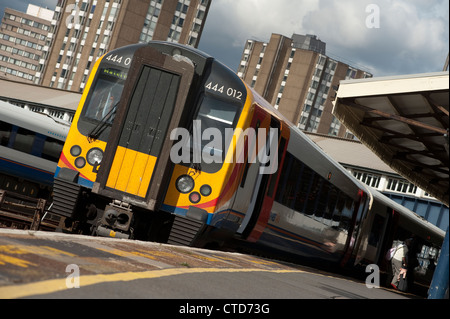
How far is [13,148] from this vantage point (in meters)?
24.8

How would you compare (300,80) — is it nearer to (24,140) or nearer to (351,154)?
(351,154)

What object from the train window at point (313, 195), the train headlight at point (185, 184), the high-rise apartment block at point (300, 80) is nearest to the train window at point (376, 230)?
the train window at point (313, 195)

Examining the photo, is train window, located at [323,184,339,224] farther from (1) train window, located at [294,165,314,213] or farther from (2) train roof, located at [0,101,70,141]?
(2) train roof, located at [0,101,70,141]

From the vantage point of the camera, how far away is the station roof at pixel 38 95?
5553 centimetres

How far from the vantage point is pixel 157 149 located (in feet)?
36.1

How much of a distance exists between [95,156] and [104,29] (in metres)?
90.3

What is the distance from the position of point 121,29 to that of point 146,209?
282 feet

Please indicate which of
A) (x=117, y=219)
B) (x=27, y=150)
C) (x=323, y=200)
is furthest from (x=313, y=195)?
(x=27, y=150)

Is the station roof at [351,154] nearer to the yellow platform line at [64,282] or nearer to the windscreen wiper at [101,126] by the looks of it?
the windscreen wiper at [101,126]

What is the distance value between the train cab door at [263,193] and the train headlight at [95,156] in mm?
2873

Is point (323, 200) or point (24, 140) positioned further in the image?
point (24, 140)

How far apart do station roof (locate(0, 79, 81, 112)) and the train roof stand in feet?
89.1

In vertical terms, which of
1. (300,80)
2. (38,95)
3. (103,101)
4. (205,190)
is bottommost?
(205,190)
